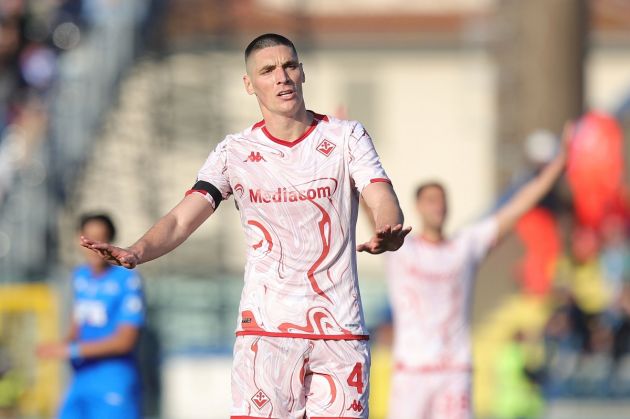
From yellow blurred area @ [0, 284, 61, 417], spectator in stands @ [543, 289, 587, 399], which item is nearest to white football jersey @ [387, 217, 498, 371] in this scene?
yellow blurred area @ [0, 284, 61, 417]

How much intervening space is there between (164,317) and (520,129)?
10.7 metres

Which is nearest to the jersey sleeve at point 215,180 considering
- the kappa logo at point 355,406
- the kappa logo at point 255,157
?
the kappa logo at point 255,157

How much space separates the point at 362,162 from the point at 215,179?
0.61 meters

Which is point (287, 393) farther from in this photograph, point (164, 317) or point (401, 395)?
point (164, 317)

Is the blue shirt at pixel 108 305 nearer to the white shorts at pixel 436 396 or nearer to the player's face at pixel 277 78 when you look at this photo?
the white shorts at pixel 436 396

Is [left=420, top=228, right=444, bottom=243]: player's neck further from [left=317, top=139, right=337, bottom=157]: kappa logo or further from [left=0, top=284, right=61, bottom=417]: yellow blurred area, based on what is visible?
[left=0, top=284, right=61, bottom=417]: yellow blurred area

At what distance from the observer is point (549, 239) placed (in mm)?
19344

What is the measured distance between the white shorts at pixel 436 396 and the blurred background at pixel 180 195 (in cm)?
615

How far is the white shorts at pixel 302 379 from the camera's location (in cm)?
611

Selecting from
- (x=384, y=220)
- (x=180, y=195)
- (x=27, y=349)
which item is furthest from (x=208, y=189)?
(x=180, y=195)

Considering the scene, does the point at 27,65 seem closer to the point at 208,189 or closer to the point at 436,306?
the point at 436,306

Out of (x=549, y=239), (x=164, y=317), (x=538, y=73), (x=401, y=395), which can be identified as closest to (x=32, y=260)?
(x=164, y=317)

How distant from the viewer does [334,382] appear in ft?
20.1

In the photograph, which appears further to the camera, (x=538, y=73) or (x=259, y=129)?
(x=538, y=73)
